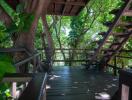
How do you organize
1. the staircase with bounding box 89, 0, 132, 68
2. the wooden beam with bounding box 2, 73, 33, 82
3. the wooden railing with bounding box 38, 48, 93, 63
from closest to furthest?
the wooden beam with bounding box 2, 73, 33, 82, the staircase with bounding box 89, 0, 132, 68, the wooden railing with bounding box 38, 48, 93, 63

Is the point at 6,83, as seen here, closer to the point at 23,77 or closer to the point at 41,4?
the point at 23,77

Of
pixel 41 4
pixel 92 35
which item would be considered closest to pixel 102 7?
pixel 92 35

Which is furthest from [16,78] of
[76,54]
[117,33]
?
[76,54]

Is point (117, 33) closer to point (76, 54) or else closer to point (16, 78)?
point (16, 78)

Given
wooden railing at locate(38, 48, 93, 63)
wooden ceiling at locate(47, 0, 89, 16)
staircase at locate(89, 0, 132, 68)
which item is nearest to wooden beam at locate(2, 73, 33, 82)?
staircase at locate(89, 0, 132, 68)

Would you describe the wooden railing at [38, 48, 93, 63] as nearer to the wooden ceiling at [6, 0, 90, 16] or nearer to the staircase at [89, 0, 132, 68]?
the staircase at [89, 0, 132, 68]

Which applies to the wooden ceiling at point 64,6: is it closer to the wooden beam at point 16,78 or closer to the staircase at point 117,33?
the staircase at point 117,33

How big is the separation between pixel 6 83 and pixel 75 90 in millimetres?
3428

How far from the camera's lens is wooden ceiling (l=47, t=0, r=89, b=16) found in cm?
752

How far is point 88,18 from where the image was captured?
2023 cm

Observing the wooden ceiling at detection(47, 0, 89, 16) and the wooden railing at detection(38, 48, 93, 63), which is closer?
the wooden ceiling at detection(47, 0, 89, 16)

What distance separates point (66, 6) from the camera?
8.09 m

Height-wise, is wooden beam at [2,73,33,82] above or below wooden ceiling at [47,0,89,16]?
below

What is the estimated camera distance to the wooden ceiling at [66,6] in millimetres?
7521
